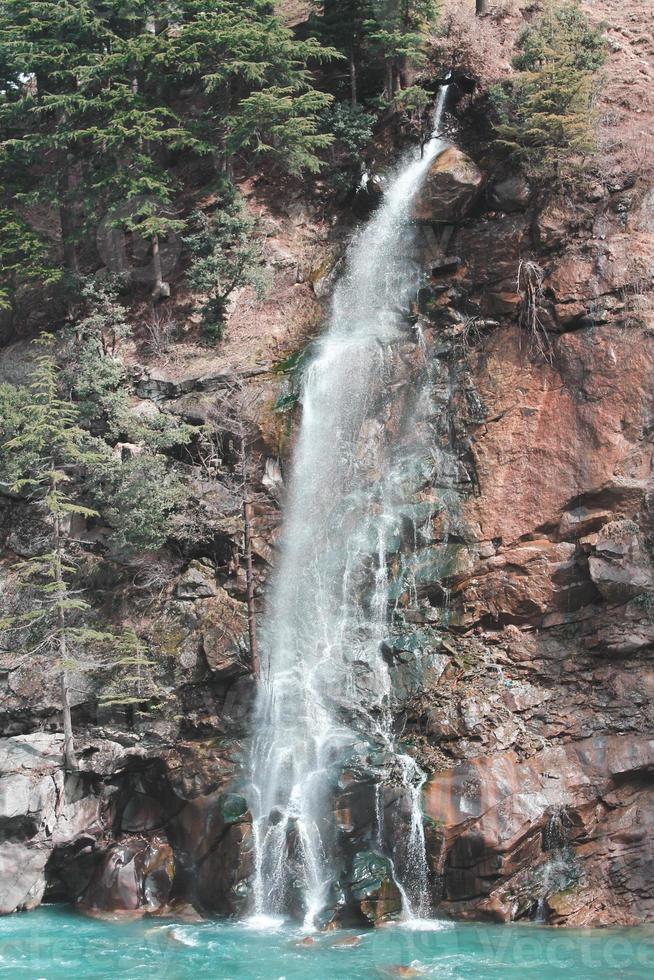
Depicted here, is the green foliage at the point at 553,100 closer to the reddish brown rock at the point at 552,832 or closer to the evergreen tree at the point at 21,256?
the evergreen tree at the point at 21,256

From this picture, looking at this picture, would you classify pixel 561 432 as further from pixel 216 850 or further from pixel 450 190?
pixel 216 850

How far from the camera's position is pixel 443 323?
23125mm

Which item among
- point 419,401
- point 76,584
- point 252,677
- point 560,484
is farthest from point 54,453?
point 560,484

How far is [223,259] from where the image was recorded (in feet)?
84.5

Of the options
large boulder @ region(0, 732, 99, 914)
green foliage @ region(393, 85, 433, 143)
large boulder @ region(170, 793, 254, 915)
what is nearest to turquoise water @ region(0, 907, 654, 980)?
large boulder @ region(170, 793, 254, 915)

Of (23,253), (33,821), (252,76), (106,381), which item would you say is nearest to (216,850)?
(33,821)

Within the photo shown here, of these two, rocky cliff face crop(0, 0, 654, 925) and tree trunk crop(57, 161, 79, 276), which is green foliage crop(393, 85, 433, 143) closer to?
rocky cliff face crop(0, 0, 654, 925)

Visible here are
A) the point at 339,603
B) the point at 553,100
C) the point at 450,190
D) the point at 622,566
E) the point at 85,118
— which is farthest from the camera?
the point at 85,118

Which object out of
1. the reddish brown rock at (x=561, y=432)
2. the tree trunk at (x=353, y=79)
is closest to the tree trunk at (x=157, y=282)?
the tree trunk at (x=353, y=79)

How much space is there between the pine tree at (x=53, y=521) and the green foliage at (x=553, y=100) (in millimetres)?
13236

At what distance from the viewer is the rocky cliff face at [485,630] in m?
16.9

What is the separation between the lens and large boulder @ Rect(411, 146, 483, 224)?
24.1 m

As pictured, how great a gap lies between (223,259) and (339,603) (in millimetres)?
11113

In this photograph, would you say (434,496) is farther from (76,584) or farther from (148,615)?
(76,584)
